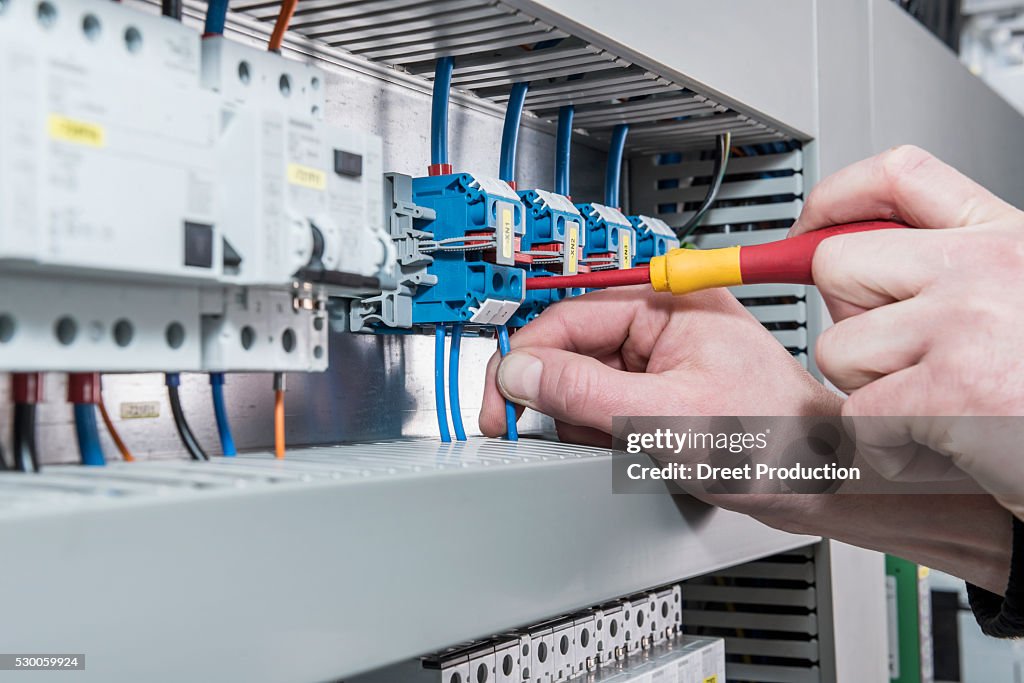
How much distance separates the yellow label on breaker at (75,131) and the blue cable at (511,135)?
22.4 inches

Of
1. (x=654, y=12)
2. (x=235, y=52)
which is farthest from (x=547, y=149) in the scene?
(x=235, y=52)

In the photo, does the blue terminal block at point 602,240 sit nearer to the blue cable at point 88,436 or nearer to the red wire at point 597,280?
the red wire at point 597,280

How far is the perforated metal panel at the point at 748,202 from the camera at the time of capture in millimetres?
1330

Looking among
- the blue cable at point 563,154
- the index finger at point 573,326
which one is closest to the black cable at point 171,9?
the index finger at point 573,326

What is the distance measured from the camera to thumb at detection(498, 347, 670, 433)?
2.84 feet

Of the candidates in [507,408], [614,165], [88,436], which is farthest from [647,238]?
[88,436]

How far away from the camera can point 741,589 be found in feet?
4.69

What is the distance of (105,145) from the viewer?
475mm

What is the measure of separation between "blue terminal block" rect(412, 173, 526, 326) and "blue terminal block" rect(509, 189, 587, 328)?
0.18 feet

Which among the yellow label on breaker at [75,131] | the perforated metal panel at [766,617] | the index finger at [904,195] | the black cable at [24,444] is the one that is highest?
the index finger at [904,195]

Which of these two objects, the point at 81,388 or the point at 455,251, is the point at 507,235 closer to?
the point at 455,251

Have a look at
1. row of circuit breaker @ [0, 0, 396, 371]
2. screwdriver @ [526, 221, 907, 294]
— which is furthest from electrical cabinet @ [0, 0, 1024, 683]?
screwdriver @ [526, 221, 907, 294]

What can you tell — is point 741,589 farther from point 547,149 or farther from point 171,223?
point 171,223

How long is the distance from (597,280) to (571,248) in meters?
0.07
